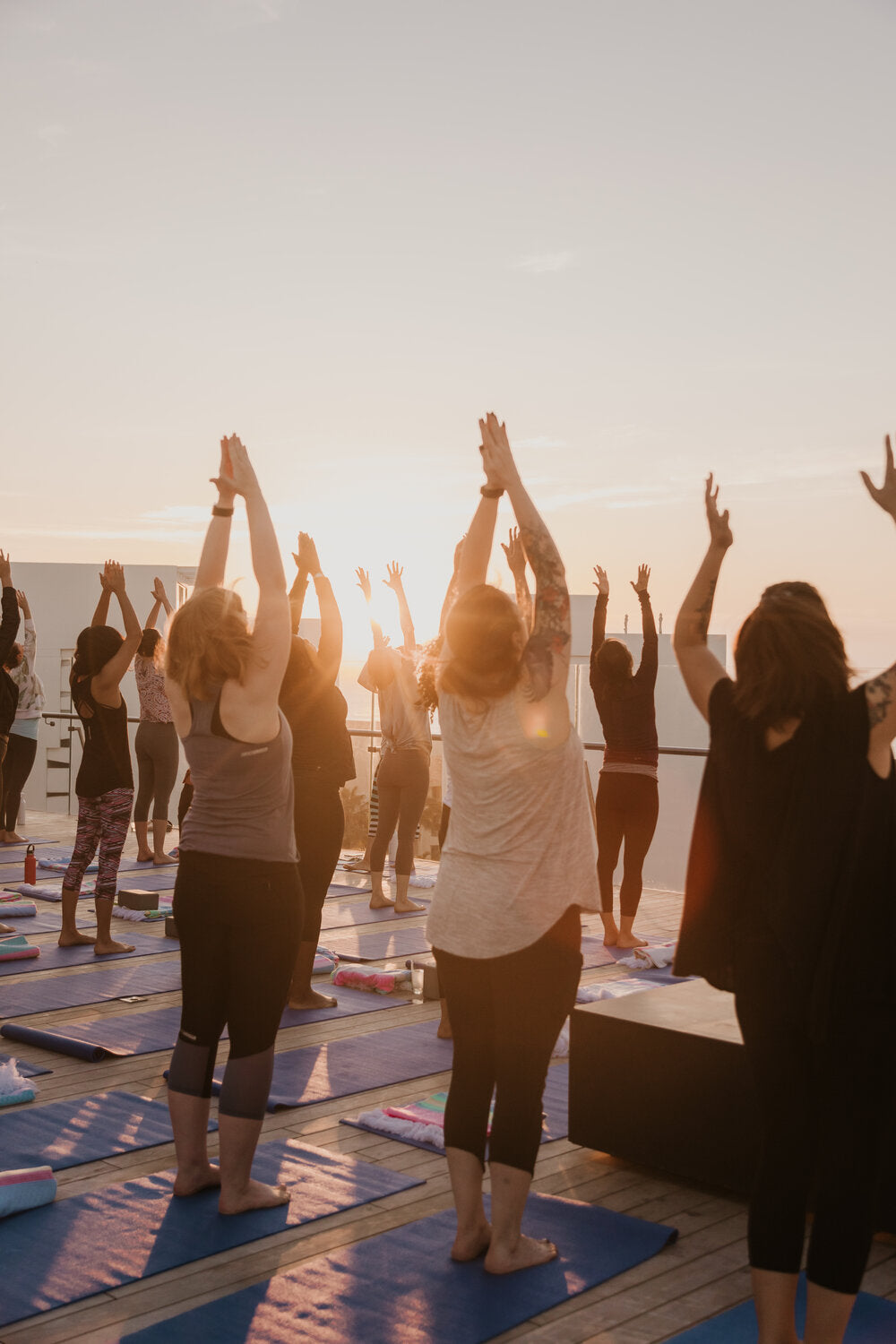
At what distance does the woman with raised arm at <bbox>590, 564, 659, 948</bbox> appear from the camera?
622 cm

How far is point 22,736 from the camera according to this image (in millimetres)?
9391

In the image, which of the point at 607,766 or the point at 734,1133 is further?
the point at 607,766

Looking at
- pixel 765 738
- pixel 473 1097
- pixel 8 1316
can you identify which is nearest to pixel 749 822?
pixel 765 738

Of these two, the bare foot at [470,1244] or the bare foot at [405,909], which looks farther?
the bare foot at [405,909]

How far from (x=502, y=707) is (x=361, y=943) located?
4.23 m

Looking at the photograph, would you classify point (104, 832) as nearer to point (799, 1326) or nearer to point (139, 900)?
point (139, 900)

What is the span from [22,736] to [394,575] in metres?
5.18

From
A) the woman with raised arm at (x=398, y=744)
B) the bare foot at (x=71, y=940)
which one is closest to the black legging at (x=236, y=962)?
the bare foot at (x=71, y=940)

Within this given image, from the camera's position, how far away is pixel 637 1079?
3.31 meters

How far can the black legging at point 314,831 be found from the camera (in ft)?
15.5

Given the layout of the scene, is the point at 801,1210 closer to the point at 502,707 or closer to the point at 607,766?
the point at 502,707

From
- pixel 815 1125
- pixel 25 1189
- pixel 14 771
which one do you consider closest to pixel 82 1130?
pixel 25 1189

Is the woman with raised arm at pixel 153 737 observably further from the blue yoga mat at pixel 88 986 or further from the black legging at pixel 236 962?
the black legging at pixel 236 962

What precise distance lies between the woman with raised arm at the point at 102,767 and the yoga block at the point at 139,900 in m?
1.12
